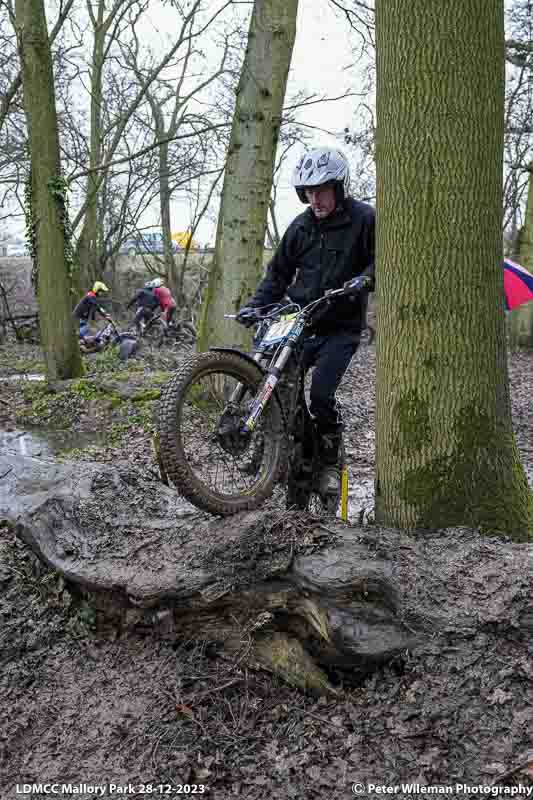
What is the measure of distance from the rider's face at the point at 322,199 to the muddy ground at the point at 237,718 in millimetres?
2196

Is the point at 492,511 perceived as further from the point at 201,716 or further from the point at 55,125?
the point at 55,125

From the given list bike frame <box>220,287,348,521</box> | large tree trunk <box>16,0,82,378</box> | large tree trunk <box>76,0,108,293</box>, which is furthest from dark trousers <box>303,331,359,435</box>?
large tree trunk <box>76,0,108,293</box>

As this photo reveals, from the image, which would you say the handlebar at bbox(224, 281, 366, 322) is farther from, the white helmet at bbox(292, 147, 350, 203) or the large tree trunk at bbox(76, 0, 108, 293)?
the large tree trunk at bbox(76, 0, 108, 293)

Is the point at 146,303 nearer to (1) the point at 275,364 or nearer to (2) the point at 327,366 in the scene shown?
(2) the point at 327,366

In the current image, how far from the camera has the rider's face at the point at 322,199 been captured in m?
3.96

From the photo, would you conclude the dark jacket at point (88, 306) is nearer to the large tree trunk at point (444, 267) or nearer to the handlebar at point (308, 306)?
the handlebar at point (308, 306)

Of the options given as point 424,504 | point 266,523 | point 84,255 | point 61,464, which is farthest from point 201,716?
point 84,255

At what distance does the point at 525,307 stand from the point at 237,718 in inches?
639

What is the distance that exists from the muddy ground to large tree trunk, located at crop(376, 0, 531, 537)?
65cm

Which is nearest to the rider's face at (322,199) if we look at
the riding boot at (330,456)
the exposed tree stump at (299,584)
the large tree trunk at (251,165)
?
the riding boot at (330,456)

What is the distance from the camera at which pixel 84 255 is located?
2309 centimetres

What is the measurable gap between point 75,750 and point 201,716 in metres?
0.45

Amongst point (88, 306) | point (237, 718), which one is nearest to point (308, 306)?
point (237, 718)

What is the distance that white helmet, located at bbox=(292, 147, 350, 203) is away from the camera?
3838 millimetres
